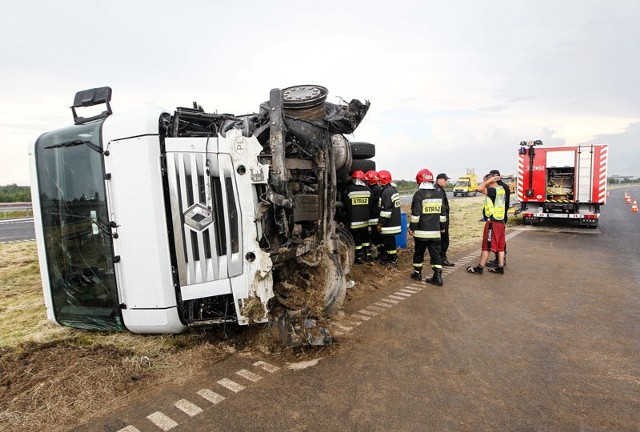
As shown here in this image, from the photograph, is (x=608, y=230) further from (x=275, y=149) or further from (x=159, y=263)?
(x=159, y=263)

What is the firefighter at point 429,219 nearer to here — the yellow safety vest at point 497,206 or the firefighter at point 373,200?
the yellow safety vest at point 497,206

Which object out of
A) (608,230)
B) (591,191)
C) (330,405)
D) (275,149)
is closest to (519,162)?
(591,191)

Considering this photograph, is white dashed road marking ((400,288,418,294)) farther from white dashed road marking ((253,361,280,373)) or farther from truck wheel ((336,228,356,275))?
white dashed road marking ((253,361,280,373))

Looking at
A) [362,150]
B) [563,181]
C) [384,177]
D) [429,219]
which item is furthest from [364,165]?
[563,181]

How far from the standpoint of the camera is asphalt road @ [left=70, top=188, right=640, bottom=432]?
2.54m

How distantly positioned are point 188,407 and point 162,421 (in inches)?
7.5

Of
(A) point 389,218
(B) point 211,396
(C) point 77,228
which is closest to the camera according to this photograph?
(B) point 211,396

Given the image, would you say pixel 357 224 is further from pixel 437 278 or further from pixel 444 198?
pixel 437 278

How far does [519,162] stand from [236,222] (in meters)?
11.0

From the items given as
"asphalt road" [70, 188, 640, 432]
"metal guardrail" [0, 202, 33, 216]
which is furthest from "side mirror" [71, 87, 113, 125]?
"metal guardrail" [0, 202, 33, 216]

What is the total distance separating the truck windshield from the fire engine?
11652 mm

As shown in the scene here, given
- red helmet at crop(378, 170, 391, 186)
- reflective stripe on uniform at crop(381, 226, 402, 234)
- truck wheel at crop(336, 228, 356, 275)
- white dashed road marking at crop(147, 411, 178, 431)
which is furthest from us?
red helmet at crop(378, 170, 391, 186)

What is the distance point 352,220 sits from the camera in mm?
6730

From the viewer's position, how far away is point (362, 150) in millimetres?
7246
